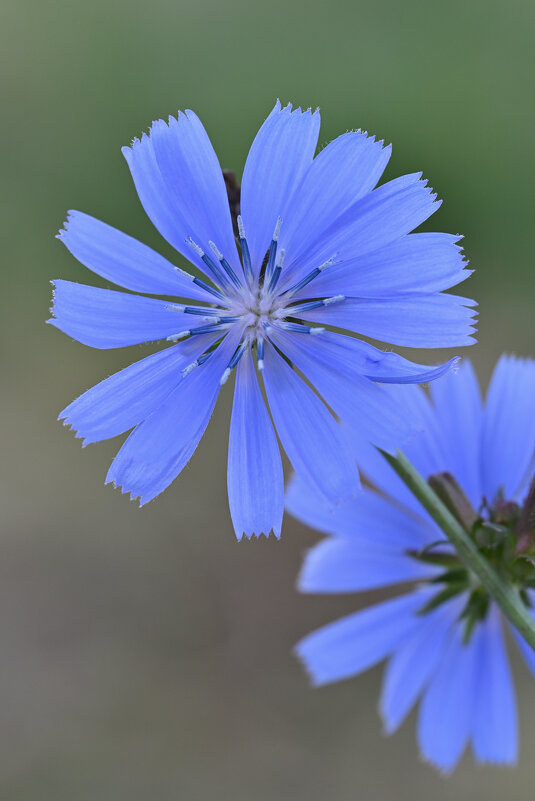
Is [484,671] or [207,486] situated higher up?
[207,486]

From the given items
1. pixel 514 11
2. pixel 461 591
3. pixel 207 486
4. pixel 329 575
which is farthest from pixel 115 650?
pixel 514 11

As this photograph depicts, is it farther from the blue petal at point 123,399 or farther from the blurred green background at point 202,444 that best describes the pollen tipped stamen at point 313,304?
the blurred green background at point 202,444

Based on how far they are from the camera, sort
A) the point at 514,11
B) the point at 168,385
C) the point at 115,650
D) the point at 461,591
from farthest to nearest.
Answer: the point at 514,11
the point at 115,650
the point at 461,591
the point at 168,385

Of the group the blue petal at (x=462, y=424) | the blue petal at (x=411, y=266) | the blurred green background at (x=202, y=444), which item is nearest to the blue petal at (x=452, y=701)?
the blue petal at (x=462, y=424)

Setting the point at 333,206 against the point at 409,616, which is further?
the point at 409,616

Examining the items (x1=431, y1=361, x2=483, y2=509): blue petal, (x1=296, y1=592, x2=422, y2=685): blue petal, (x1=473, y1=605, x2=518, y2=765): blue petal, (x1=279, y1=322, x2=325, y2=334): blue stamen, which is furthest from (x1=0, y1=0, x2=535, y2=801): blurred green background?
(x1=279, y1=322, x2=325, y2=334): blue stamen

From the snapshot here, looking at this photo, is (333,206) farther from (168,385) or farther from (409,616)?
(409,616)

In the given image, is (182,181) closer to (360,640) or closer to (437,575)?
(437,575)
